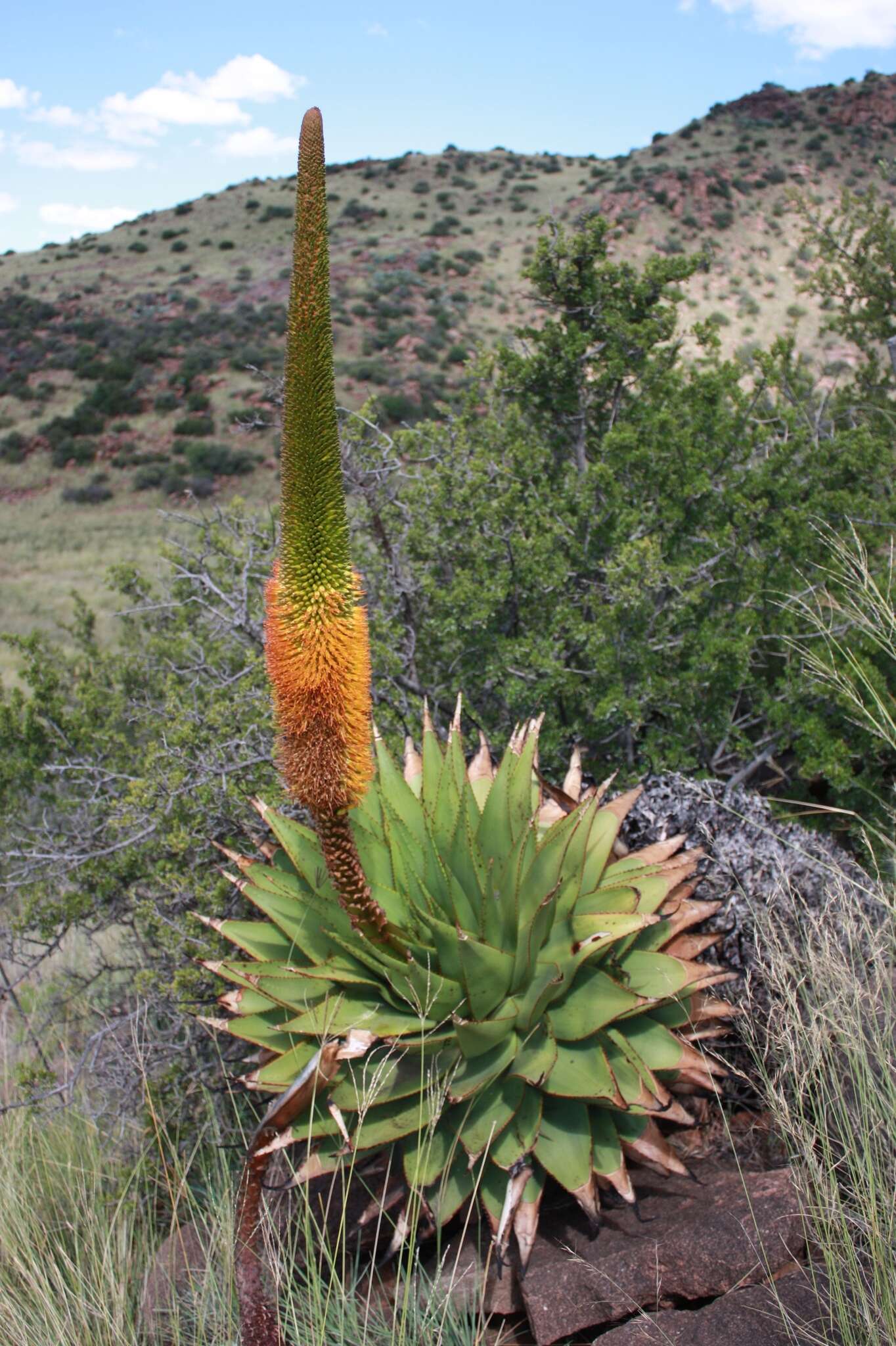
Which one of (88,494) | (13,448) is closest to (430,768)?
(88,494)

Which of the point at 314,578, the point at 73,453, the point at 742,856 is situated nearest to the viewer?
the point at 314,578

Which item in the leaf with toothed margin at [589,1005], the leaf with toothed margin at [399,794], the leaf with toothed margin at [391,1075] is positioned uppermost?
the leaf with toothed margin at [399,794]

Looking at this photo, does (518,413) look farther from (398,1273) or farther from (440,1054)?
(398,1273)

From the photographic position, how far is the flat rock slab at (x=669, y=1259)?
243cm

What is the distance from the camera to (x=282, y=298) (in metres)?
35.3

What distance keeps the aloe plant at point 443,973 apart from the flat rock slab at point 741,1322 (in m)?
0.31

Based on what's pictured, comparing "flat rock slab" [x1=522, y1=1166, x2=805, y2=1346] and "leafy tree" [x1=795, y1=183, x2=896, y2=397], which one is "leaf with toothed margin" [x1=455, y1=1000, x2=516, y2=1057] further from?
"leafy tree" [x1=795, y1=183, x2=896, y2=397]

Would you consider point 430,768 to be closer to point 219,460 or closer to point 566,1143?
point 566,1143

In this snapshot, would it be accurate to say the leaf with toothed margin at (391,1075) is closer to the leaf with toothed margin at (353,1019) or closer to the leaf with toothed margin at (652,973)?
the leaf with toothed margin at (353,1019)

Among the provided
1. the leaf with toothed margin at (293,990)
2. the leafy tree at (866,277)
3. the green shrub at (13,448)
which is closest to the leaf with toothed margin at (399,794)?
the leaf with toothed margin at (293,990)

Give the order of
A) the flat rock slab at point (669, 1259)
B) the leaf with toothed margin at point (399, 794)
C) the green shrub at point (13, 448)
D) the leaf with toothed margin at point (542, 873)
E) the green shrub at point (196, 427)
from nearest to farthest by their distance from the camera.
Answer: the flat rock slab at point (669, 1259)
the leaf with toothed margin at point (542, 873)
the leaf with toothed margin at point (399, 794)
the green shrub at point (196, 427)
the green shrub at point (13, 448)

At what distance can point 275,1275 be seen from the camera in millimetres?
2580

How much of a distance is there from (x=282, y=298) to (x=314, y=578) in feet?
118

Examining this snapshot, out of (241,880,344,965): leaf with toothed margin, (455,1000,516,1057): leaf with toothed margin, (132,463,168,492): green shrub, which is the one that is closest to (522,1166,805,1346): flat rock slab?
(455,1000,516,1057): leaf with toothed margin
